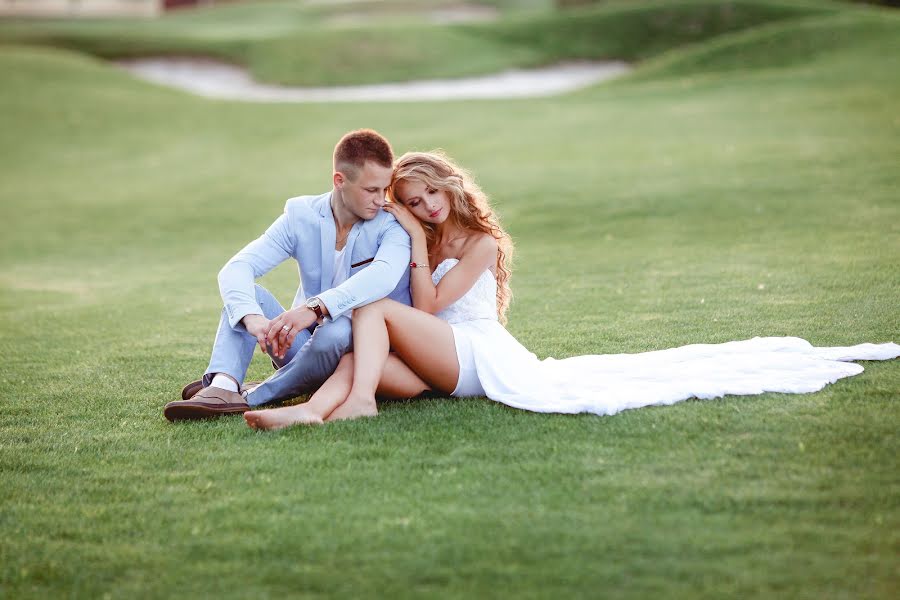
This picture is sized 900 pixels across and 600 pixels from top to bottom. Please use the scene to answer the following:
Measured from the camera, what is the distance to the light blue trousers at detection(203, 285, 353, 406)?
5.24m

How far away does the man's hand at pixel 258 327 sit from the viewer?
5.21 meters

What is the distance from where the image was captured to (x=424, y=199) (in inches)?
223

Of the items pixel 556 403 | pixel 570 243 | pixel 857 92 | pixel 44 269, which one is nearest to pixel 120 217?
pixel 44 269

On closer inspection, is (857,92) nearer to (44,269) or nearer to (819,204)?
(819,204)

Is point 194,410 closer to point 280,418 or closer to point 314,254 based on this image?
point 280,418

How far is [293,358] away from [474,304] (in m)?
1.16

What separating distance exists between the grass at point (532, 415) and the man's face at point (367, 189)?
4.03 ft

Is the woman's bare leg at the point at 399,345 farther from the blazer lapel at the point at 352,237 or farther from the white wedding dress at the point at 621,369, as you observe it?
the blazer lapel at the point at 352,237

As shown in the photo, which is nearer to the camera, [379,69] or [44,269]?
[44,269]

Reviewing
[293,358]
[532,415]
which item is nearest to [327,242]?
[293,358]

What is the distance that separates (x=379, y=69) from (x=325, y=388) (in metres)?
27.3

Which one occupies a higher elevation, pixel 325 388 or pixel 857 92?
pixel 857 92

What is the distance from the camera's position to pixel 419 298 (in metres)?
5.59

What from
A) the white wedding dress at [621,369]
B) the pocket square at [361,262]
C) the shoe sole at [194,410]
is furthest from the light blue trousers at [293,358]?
the white wedding dress at [621,369]
